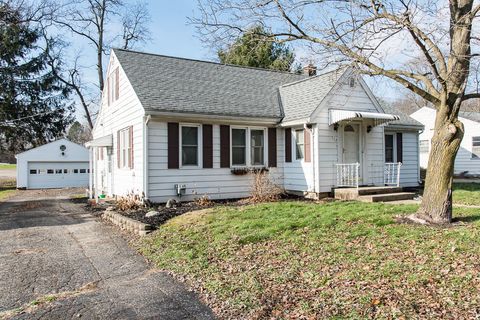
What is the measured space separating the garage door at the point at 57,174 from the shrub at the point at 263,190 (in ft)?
63.7

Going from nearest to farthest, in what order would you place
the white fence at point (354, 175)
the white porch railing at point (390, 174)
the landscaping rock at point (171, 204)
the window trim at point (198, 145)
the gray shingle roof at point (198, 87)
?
the landscaping rock at point (171, 204), the window trim at point (198, 145), the gray shingle roof at point (198, 87), the white fence at point (354, 175), the white porch railing at point (390, 174)

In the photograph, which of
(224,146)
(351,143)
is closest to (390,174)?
(351,143)

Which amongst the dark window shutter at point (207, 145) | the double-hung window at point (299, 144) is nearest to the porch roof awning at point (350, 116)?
the double-hung window at point (299, 144)

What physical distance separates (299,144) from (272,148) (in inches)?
38.8

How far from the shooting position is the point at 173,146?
11.7m

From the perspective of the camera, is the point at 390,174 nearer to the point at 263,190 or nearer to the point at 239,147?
the point at 263,190

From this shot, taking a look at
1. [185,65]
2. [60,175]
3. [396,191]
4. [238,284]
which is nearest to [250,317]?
[238,284]

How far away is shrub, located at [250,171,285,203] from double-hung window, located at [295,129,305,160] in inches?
55.5

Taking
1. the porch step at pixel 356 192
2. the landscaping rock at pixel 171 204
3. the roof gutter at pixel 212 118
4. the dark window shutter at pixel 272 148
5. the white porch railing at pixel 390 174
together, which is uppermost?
the roof gutter at pixel 212 118

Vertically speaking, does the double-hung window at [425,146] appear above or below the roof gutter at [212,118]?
below

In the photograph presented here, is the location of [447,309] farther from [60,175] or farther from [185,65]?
[60,175]

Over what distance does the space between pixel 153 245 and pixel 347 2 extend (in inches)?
243

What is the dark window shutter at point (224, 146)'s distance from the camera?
12562 mm

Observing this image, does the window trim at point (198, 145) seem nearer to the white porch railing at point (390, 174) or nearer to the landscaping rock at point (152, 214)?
the landscaping rock at point (152, 214)
